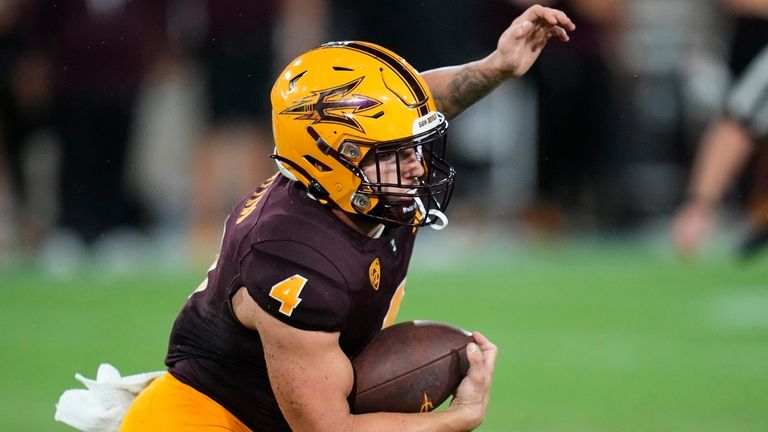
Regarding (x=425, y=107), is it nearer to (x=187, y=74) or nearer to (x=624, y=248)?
(x=624, y=248)

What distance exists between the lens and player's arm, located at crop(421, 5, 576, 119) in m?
4.08

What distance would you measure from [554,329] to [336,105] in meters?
4.11

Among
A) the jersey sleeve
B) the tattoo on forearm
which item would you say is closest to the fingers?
the tattoo on forearm

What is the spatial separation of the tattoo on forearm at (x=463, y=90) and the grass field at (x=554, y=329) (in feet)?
5.45

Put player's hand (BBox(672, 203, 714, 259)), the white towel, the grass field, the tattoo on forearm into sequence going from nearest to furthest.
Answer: the white towel < the tattoo on forearm < the grass field < player's hand (BBox(672, 203, 714, 259))

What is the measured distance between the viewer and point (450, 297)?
26.8ft

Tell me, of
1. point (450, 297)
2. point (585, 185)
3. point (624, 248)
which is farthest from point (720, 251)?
point (450, 297)

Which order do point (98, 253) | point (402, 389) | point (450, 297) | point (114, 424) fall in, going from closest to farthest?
point (402, 389) → point (114, 424) → point (450, 297) → point (98, 253)

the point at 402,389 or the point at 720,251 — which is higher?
the point at 402,389

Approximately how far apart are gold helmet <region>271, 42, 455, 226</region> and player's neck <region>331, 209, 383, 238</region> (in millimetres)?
38

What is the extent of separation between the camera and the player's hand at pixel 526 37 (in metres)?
4.07

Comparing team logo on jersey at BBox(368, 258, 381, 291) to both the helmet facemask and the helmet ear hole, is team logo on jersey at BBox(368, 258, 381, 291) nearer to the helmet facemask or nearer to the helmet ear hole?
the helmet facemask

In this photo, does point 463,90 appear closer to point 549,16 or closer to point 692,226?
point 549,16

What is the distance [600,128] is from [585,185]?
453 mm
